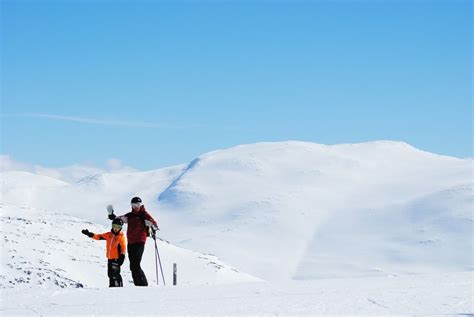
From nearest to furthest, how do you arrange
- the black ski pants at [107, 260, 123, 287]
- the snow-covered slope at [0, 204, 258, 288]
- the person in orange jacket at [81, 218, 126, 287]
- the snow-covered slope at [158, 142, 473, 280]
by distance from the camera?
the person in orange jacket at [81, 218, 126, 287] < the black ski pants at [107, 260, 123, 287] < the snow-covered slope at [0, 204, 258, 288] < the snow-covered slope at [158, 142, 473, 280]

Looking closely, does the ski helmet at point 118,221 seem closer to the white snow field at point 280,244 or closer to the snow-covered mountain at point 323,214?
the white snow field at point 280,244

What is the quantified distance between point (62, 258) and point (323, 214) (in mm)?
113365

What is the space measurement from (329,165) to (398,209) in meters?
59.6

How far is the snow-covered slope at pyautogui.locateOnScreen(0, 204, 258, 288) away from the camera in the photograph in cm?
2762

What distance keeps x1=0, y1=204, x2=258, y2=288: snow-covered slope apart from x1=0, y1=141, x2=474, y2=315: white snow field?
4.0 inches

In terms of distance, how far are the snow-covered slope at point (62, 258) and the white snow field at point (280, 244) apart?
10 cm

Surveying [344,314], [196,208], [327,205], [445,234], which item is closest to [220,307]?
[344,314]

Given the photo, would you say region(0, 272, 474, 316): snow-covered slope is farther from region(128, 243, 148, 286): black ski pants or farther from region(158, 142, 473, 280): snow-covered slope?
region(158, 142, 473, 280): snow-covered slope

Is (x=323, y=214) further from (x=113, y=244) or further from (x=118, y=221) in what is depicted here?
(x=118, y=221)

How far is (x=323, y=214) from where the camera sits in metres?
142

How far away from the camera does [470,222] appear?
382 ft

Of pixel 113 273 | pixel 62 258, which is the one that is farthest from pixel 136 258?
pixel 62 258

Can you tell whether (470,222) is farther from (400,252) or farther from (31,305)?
(31,305)

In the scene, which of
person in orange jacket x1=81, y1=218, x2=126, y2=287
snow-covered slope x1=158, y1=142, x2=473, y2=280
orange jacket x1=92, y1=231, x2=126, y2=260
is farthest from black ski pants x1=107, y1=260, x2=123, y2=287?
snow-covered slope x1=158, y1=142, x2=473, y2=280
